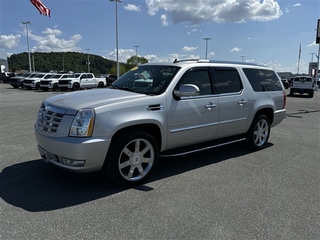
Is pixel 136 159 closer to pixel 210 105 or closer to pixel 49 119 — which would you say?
pixel 49 119

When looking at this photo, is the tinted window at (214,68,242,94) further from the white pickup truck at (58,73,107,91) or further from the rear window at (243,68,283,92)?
the white pickup truck at (58,73,107,91)

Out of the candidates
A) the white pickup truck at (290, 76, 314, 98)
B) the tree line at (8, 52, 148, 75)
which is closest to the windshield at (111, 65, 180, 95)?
the white pickup truck at (290, 76, 314, 98)

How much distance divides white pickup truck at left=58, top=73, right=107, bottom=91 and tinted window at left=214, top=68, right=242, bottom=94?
2273 cm

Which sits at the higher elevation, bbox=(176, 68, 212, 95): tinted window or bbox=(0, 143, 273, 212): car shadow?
bbox=(176, 68, 212, 95): tinted window

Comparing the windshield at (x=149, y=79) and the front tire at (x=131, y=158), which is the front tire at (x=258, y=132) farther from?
the front tire at (x=131, y=158)

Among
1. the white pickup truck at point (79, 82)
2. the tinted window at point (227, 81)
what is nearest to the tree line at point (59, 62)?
the white pickup truck at point (79, 82)

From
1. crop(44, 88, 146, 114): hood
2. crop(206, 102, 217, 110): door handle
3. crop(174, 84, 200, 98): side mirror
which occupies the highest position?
crop(174, 84, 200, 98): side mirror

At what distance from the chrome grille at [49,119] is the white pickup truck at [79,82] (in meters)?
23.0

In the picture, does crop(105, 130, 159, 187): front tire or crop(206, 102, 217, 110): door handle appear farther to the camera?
crop(206, 102, 217, 110): door handle

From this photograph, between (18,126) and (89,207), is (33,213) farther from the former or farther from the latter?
(18,126)

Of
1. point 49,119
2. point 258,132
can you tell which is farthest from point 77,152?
point 258,132

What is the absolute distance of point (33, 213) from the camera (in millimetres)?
3117

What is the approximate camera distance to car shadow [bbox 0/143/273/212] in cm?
342

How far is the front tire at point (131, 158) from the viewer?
365cm
